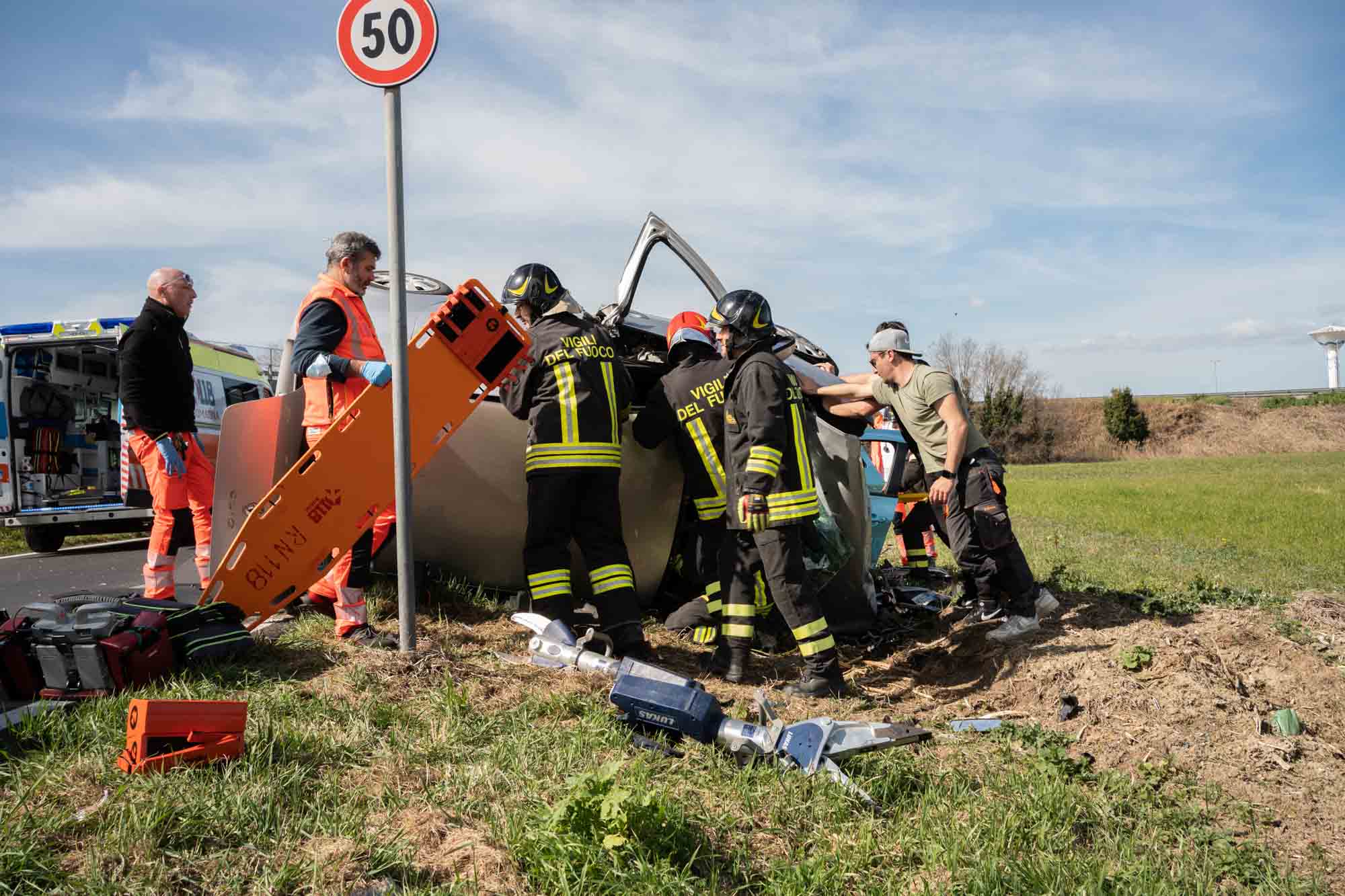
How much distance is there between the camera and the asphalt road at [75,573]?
6.43 m

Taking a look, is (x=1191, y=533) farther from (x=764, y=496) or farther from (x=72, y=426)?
(x=72, y=426)

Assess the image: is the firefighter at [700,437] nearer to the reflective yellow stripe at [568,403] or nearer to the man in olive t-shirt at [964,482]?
the reflective yellow stripe at [568,403]

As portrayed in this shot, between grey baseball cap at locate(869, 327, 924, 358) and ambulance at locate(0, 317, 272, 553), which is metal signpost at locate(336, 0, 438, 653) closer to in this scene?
grey baseball cap at locate(869, 327, 924, 358)

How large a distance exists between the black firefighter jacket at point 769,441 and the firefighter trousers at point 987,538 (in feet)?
4.00

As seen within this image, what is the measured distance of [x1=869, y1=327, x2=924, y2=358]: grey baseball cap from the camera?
17.8ft

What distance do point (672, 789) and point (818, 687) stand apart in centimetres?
148

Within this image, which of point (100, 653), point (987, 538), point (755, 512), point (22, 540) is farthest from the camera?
point (22, 540)

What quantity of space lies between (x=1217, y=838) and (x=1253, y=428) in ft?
183

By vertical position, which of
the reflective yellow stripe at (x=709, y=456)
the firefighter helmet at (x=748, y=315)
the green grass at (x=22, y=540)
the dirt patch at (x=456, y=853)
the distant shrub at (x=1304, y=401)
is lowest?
the dirt patch at (x=456, y=853)

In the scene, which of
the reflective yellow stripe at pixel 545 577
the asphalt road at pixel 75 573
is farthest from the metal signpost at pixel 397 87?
the asphalt road at pixel 75 573

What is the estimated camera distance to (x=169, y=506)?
4.89 m

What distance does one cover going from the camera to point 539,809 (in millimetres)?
2516

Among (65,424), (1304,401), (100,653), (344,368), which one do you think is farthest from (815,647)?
(1304,401)

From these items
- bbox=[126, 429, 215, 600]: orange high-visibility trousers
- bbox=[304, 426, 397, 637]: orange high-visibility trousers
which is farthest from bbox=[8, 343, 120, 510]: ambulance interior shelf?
bbox=[304, 426, 397, 637]: orange high-visibility trousers
